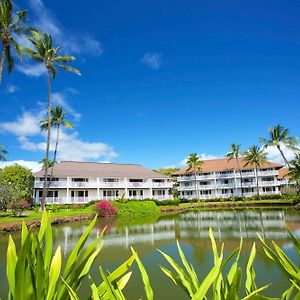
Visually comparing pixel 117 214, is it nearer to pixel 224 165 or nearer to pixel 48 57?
pixel 48 57

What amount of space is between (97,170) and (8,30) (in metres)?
32.7

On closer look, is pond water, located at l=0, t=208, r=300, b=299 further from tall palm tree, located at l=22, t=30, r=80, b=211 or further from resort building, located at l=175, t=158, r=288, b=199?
resort building, located at l=175, t=158, r=288, b=199

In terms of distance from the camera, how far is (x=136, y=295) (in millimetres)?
7789

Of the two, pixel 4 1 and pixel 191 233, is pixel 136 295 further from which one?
pixel 4 1

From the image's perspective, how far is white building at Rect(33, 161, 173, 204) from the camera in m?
45.4

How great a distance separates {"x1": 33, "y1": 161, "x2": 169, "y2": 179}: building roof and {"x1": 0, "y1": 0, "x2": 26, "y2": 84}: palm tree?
23.1 metres

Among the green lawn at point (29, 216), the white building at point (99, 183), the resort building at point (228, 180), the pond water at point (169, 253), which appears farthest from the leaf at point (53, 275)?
the resort building at point (228, 180)

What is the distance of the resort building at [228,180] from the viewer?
62.7m

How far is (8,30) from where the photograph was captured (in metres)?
22.5

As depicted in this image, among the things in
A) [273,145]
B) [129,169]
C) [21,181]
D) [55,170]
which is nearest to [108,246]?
[55,170]

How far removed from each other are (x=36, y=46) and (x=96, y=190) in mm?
25387

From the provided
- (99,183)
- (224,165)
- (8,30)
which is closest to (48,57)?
(8,30)

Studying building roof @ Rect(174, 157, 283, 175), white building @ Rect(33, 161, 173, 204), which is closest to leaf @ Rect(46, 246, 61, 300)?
white building @ Rect(33, 161, 173, 204)

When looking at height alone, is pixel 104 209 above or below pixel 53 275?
above
